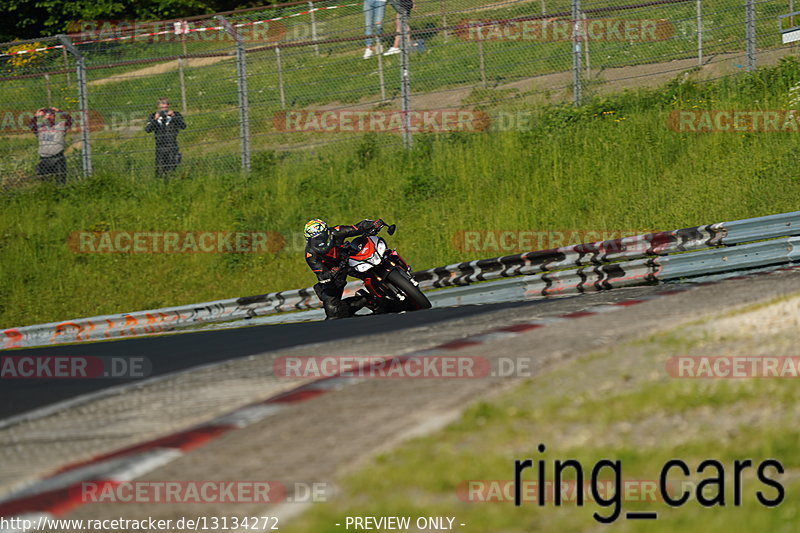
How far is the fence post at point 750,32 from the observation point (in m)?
17.1

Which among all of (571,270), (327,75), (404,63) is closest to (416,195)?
(404,63)

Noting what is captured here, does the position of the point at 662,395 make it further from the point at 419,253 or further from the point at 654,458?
the point at 419,253

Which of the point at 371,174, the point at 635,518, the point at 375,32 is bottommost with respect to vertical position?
the point at 635,518

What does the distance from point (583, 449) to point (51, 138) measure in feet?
54.4

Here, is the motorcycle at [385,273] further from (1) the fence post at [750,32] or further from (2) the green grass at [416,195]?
(1) the fence post at [750,32]

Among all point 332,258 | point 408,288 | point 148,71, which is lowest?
point 408,288

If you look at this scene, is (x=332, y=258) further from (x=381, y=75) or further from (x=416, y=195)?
(x=381, y=75)

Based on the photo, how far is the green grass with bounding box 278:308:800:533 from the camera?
4.15 m

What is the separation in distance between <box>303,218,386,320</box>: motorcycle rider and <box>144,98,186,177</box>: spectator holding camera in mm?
7652

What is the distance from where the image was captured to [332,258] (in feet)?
40.8

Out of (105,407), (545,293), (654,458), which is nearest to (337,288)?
(545,293)

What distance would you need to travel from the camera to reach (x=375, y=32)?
19094 millimetres

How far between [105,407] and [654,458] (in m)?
3.70

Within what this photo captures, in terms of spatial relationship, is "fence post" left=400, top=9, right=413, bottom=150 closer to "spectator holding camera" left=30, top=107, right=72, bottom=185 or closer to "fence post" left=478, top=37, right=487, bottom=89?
"fence post" left=478, top=37, right=487, bottom=89
